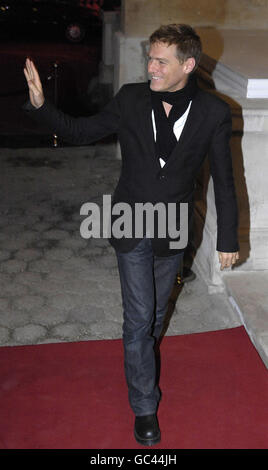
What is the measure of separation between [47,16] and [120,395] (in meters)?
14.2

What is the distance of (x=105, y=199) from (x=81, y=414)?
345 cm

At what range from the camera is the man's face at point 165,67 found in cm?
296

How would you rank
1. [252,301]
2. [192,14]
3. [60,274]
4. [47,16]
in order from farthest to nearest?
[47,16], [192,14], [60,274], [252,301]

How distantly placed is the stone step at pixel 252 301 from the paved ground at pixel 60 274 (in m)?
0.12

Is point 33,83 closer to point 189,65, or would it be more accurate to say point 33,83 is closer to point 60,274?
point 189,65

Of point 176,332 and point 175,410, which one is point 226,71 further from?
point 175,410

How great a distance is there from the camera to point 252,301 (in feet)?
15.0

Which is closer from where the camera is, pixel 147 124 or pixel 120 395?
pixel 147 124

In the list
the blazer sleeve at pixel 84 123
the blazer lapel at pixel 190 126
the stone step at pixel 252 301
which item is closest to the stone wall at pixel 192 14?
the stone step at pixel 252 301

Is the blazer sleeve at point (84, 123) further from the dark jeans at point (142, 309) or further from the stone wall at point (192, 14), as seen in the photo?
the stone wall at point (192, 14)

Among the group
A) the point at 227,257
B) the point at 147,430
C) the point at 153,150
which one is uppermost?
the point at 153,150

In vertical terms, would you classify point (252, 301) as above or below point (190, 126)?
below

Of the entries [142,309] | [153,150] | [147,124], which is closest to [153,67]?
[147,124]

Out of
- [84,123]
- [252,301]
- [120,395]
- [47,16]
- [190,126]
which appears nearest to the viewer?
[190,126]
